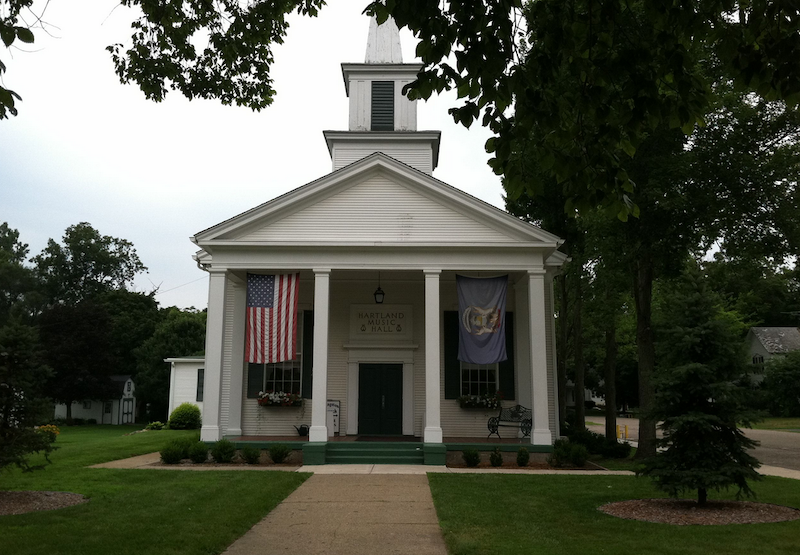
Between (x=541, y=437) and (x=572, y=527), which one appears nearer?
(x=572, y=527)

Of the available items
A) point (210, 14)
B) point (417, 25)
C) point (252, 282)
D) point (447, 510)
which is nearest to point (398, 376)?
point (252, 282)

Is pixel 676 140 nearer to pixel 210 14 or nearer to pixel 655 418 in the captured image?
pixel 655 418

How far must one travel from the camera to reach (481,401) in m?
19.0

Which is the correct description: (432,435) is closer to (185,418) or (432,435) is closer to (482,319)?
(482,319)

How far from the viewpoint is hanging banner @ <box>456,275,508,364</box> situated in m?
16.6

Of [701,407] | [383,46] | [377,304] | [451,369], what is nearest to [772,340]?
[451,369]

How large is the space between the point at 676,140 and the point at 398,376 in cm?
997

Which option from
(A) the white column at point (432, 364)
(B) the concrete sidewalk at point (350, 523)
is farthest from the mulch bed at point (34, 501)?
(A) the white column at point (432, 364)

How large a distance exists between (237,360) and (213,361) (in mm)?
2141

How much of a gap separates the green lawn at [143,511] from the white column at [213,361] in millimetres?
2379

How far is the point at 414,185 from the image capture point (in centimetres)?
1784

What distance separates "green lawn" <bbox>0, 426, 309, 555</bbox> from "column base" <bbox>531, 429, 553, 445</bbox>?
6.05 meters

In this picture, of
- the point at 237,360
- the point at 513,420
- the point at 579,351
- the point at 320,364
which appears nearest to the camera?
the point at 320,364

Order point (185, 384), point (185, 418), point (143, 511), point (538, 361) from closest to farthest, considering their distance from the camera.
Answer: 1. point (143, 511)
2. point (538, 361)
3. point (185, 418)
4. point (185, 384)
